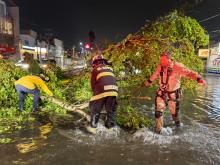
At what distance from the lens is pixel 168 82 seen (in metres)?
7.23

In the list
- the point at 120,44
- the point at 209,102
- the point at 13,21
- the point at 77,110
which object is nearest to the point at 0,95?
the point at 77,110

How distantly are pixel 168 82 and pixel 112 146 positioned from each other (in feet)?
6.52

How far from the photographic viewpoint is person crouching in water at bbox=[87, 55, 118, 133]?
22.5 feet

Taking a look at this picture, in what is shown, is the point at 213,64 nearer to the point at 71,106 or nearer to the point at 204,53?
the point at 204,53

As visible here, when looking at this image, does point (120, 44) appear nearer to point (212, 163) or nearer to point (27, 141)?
point (27, 141)

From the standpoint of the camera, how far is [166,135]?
22.9 ft

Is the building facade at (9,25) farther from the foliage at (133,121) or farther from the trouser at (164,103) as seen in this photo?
the trouser at (164,103)

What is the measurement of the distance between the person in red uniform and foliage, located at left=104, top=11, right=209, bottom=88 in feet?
3.60

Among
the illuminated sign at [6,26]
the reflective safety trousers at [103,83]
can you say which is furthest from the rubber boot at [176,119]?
the illuminated sign at [6,26]

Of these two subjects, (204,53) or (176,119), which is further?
(204,53)

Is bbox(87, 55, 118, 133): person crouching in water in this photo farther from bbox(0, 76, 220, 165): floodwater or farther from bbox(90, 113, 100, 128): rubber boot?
bbox(0, 76, 220, 165): floodwater

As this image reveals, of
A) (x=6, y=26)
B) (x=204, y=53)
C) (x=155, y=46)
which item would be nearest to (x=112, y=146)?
(x=155, y=46)

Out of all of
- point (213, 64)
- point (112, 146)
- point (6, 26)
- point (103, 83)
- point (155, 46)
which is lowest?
point (112, 146)

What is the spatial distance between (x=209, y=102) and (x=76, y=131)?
660 centimetres
